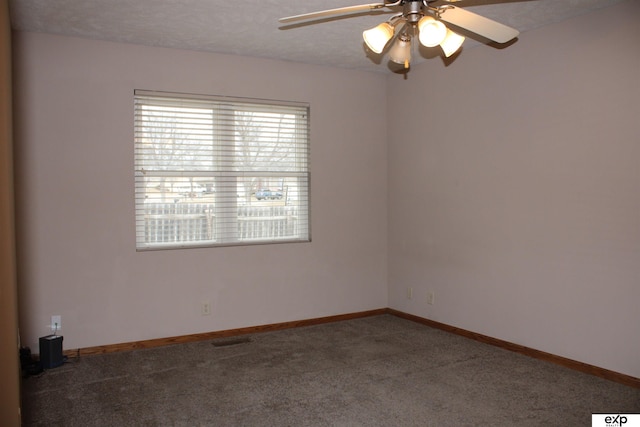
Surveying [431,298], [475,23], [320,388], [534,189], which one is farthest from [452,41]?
[431,298]

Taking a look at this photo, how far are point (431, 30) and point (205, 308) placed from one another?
300 cm

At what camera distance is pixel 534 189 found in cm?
375

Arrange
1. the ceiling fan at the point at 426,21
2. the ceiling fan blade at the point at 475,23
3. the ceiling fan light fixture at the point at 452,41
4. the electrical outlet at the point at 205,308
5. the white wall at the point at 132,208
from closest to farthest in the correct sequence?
the ceiling fan at the point at 426,21 → the ceiling fan blade at the point at 475,23 → the ceiling fan light fixture at the point at 452,41 → the white wall at the point at 132,208 → the electrical outlet at the point at 205,308

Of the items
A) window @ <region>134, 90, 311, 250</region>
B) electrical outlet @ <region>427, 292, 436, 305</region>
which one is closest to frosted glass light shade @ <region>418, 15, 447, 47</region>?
window @ <region>134, 90, 311, 250</region>

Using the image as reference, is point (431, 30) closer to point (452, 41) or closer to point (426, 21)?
point (426, 21)

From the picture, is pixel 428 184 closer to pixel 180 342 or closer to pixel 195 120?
pixel 195 120

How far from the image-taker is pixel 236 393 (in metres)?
3.13

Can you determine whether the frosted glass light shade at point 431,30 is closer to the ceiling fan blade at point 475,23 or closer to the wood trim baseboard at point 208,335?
the ceiling fan blade at point 475,23

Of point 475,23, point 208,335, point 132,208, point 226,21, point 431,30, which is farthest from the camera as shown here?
point 208,335

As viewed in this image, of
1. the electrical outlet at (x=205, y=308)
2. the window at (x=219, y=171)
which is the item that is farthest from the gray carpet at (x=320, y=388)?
the window at (x=219, y=171)

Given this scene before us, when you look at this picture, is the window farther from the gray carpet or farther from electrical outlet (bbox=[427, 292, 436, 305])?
electrical outlet (bbox=[427, 292, 436, 305])

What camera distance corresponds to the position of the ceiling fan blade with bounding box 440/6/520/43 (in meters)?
2.40

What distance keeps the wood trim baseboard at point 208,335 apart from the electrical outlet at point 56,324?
0.18 m

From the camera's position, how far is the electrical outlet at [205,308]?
4.32 meters
